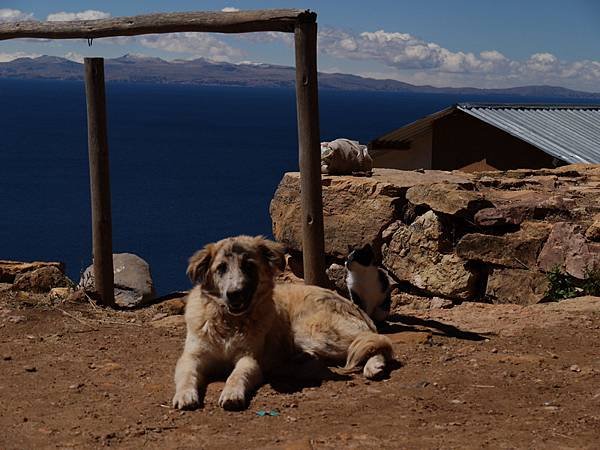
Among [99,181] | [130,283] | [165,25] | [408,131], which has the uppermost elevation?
[165,25]

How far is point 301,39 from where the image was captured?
28.3 ft

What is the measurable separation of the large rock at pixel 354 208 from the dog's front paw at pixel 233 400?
209 inches

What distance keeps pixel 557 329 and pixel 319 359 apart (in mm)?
2477

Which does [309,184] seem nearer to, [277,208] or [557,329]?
[557,329]

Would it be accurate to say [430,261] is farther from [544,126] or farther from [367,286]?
[544,126]

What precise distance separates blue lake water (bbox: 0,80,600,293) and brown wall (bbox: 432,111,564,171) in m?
7.31

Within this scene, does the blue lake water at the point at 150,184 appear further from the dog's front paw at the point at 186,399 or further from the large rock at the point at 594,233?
the large rock at the point at 594,233

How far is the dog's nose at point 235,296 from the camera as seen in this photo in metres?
6.91

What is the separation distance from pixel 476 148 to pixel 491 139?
584mm

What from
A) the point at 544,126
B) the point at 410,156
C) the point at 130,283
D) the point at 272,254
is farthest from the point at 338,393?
the point at 410,156

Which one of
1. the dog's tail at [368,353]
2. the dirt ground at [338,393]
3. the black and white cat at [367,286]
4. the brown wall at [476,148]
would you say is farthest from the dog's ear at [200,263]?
the brown wall at [476,148]

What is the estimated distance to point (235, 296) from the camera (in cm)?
692

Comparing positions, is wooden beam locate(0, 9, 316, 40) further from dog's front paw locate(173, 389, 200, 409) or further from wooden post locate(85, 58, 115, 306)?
dog's front paw locate(173, 389, 200, 409)

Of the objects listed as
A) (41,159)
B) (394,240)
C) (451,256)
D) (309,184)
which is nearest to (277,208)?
(394,240)
